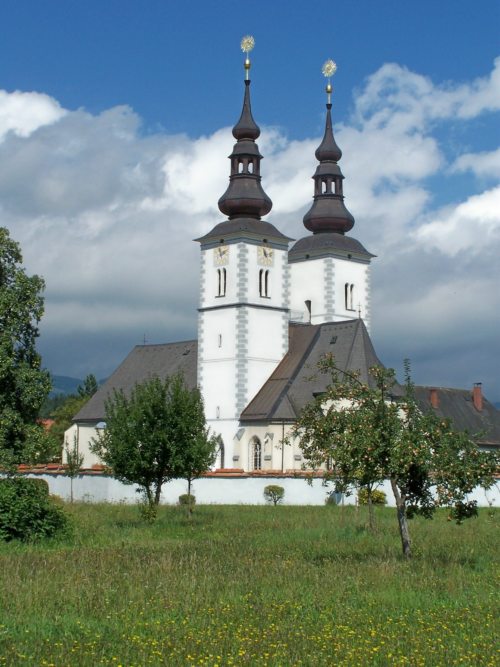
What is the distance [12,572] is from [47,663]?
6724 mm

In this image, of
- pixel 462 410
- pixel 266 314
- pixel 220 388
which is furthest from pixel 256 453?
pixel 462 410

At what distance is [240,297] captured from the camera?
60406mm

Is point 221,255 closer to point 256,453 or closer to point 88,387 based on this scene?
point 256,453

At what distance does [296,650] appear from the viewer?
41.5ft

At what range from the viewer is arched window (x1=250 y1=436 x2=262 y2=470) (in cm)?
5791

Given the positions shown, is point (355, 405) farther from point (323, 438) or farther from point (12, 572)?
point (12, 572)

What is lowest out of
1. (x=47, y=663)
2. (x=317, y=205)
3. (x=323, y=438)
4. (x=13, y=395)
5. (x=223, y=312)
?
(x=47, y=663)

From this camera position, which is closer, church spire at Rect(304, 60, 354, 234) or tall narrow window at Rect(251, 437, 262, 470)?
tall narrow window at Rect(251, 437, 262, 470)

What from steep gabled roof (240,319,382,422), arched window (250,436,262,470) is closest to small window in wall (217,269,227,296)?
steep gabled roof (240,319,382,422)

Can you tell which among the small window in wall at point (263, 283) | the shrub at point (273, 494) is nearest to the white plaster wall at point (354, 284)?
the small window in wall at point (263, 283)

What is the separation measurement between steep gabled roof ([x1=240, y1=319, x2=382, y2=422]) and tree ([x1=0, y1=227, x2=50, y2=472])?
67.2ft

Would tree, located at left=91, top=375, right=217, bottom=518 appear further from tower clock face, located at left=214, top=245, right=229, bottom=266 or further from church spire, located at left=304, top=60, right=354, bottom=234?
church spire, located at left=304, top=60, right=354, bottom=234

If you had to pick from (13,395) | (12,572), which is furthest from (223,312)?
(12,572)

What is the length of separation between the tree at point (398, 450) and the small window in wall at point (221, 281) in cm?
3967
